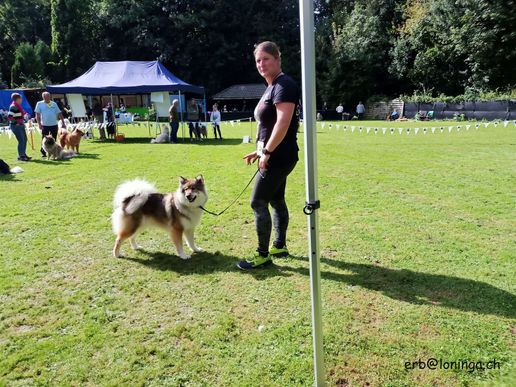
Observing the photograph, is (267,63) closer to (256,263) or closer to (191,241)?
(256,263)

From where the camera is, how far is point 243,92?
119ft

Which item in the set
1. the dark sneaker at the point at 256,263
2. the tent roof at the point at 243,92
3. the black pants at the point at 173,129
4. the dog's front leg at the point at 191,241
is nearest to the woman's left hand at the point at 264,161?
the dark sneaker at the point at 256,263

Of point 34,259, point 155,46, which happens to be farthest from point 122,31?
point 34,259

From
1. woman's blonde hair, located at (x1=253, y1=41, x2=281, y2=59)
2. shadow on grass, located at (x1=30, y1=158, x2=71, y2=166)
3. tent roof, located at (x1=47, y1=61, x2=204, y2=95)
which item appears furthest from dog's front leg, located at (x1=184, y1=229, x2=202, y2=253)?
Result: tent roof, located at (x1=47, y1=61, x2=204, y2=95)

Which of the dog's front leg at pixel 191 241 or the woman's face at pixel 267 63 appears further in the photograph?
the dog's front leg at pixel 191 241

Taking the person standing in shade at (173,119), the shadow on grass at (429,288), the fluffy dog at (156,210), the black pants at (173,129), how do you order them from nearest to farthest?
the shadow on grass at (429,288) < the fluffy dog at (156,210) < the person standing in shade at (173,119) < the black pants at (173,129)

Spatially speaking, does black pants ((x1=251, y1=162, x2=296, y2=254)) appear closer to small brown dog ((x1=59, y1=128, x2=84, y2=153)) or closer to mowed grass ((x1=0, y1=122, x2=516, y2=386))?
mowed grass ((x1=0, y1=122, x2=516, y2=386))

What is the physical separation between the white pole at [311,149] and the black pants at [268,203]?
4.67 ft

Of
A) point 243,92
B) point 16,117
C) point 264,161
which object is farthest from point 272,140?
point 243,92

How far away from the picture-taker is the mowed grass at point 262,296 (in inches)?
97.7

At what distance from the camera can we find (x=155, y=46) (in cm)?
3628

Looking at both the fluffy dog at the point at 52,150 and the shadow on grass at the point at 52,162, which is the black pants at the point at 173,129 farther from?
the shadow on grass at the point at 52,162

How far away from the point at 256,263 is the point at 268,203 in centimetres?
63

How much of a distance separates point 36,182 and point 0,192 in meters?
0.84
